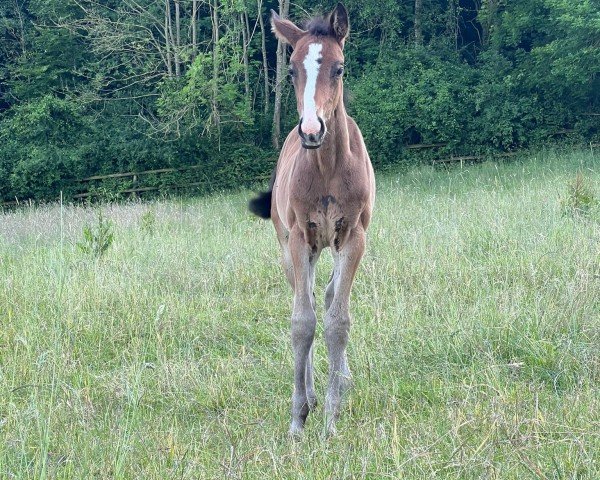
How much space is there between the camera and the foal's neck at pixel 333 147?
4137 millimetres

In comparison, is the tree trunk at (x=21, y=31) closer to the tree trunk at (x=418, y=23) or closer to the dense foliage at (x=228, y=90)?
the dense foliage at (x=228, y=90)

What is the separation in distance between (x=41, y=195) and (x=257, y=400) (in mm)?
21432

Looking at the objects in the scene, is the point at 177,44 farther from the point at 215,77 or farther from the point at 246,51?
the point at 215,77

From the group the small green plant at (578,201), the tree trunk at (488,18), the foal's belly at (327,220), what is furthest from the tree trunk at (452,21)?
the foal's belly at (327,220)

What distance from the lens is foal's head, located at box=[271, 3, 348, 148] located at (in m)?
3.54

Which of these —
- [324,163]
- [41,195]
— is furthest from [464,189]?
[41,195]

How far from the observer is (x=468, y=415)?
328 centimetres

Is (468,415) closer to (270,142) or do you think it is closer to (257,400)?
(257,400)

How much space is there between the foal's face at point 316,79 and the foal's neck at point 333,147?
15 centimetres

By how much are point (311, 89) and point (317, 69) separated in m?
0.16

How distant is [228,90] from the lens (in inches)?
879

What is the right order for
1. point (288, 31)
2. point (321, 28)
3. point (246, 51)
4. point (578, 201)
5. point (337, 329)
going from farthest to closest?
1. point (246, 51)
2. point (578, 201)
3. point (288, 31)
4. point (321, 28)
5. point (337, 329)

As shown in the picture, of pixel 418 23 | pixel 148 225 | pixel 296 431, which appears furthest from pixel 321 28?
pixel 418 23

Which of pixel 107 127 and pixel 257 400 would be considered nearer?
pixel 257 400
